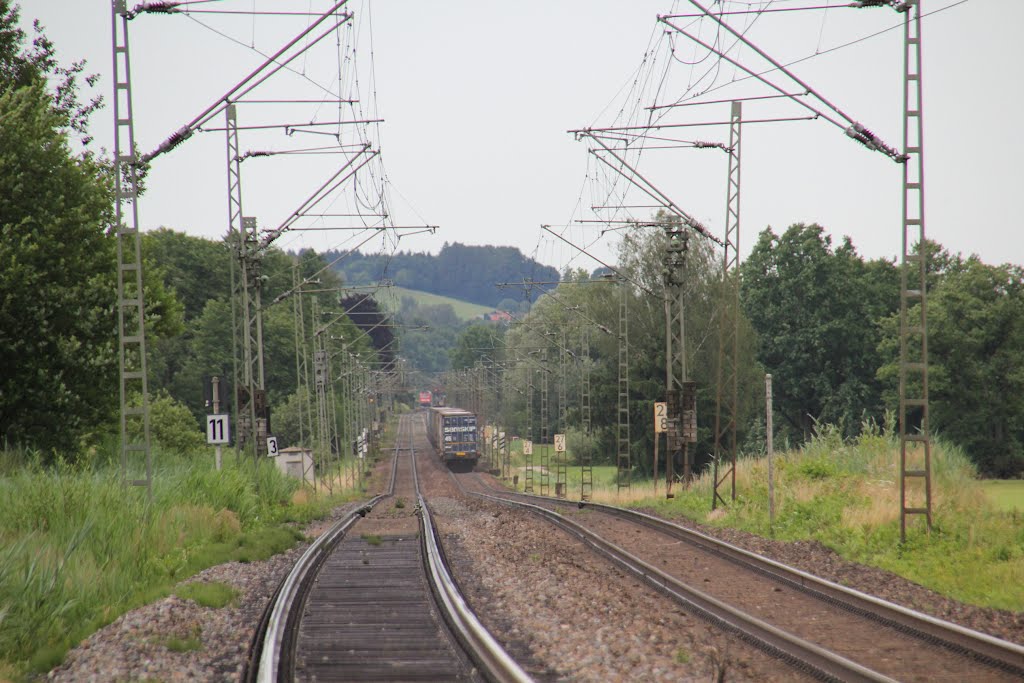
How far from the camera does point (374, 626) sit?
1212 cm

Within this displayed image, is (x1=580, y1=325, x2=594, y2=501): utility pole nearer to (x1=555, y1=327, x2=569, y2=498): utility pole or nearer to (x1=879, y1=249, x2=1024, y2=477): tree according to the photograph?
(x1=555, y1=327, x2=569, y2=498): utility pole

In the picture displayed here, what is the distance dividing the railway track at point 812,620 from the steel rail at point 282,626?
16.8 ft

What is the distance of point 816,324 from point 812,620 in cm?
6317

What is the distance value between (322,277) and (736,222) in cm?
9360

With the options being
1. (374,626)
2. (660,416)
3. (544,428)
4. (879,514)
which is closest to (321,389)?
(660,416)

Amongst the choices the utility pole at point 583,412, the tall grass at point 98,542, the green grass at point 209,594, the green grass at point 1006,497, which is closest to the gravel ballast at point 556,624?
the green grass at point 209,594

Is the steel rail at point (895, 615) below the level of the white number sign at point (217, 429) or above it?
below

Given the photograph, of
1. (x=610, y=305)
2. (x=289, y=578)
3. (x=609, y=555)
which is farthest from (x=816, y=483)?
(x=610, y=305)

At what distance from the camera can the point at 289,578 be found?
51.8ft

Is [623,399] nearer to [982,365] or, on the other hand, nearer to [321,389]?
[321,389]

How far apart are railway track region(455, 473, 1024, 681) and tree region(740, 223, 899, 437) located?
55.1 m

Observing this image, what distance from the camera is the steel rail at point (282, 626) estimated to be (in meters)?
9.66

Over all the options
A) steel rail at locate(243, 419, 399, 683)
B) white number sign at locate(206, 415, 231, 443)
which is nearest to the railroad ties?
steel rail at locate(243, 419, 399, 683)

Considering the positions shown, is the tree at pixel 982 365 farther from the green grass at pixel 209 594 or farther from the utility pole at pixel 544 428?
the green grass at pixel 209 594
